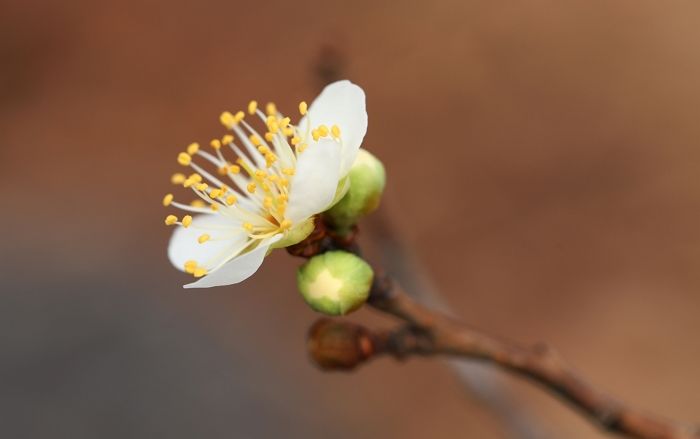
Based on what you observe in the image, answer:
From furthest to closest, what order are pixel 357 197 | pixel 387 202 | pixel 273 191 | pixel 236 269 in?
pixel 387 202 < pixel 273 191 < pixel 357 197 < pixel 236 269

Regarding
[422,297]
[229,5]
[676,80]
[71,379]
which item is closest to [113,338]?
[71,379]

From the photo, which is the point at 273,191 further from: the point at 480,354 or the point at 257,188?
the point at 480,354

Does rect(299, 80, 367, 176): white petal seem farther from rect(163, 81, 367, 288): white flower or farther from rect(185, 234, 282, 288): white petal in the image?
rect(185, 234, 282, 288): white petal

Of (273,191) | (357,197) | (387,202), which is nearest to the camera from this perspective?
(357,197)

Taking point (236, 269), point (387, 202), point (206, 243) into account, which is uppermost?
point (387, 202)

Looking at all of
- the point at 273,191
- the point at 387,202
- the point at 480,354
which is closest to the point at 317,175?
the point at 273,191

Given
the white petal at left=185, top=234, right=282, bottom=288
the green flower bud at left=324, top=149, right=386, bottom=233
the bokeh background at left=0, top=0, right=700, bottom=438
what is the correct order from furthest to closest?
the bokeh background at left=0, top=0, right=700, bottom=438, the green flower bud at left=324, top=149, right=386, bottom=233, the white petal at left=185, top=234, right=282, bottom=288

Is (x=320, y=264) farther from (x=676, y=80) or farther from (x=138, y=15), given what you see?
(x=138, y=15)

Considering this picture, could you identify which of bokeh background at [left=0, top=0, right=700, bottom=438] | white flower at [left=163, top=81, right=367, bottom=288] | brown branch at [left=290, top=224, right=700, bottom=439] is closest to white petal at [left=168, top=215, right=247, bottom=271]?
white flower at [left=163, top=81, right=367, bottom=288]
